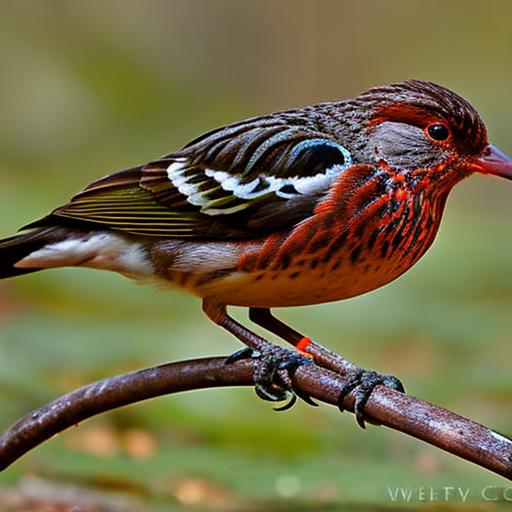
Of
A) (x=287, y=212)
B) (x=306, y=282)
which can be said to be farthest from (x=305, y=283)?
(x=287, y=212)

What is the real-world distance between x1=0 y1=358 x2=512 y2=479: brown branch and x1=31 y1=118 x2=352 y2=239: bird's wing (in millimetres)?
528

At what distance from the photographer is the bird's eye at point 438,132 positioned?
355 centimetres

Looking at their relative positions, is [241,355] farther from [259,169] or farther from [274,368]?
[259,169]

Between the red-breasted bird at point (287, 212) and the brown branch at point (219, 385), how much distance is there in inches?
4.6

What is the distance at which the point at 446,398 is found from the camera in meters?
5.07

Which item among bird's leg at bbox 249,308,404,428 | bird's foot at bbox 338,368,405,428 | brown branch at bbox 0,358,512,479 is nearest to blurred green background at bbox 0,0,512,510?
bird's leg at bbox 249,308,404,428

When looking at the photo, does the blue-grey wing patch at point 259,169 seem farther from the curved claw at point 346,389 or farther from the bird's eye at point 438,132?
the curved claw at point 346,389

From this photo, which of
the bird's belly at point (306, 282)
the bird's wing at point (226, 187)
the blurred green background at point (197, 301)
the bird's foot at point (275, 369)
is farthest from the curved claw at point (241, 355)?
the blurred green background at point (197, 301)

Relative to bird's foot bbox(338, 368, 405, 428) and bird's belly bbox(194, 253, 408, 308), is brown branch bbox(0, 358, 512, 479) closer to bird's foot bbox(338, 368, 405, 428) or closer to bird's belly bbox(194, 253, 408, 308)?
bird's foot bbox(338, 368, 405, 428)

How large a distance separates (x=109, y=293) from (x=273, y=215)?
3359 millimetres

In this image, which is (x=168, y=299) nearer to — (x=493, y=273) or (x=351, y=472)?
(x=493, y=273)

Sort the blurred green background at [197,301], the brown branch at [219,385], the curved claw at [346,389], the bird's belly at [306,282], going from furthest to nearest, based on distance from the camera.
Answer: the blurred green background at [197,301], the bird's belly at [306,282], the curved claw at [346,389], the brown branch at [219,385]

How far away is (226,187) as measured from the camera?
12.2ft

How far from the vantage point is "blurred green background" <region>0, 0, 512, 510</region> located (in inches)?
174
